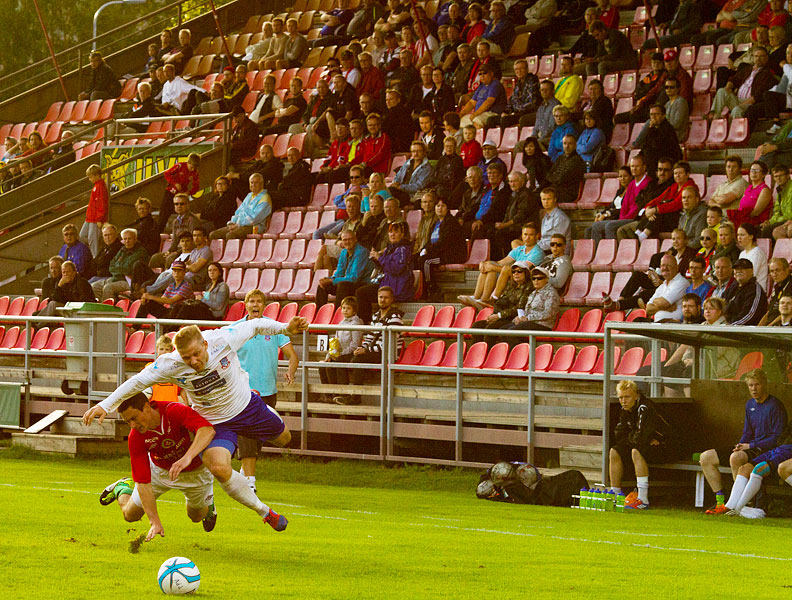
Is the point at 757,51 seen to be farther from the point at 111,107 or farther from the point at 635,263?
the point at 111,107

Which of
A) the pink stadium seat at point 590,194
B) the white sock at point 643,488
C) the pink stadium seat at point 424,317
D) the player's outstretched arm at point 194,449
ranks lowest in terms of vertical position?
the white sock at point 643,488

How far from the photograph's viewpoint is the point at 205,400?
944 centimetres

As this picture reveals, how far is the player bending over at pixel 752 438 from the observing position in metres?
12.0

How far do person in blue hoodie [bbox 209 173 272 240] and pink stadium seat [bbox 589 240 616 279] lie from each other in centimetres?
684

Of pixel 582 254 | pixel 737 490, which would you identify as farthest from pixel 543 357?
pixel 582 254

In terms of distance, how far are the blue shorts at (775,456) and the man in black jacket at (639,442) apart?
1.04 metres

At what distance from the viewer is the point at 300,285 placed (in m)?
19.9

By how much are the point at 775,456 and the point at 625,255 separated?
556 centimetres

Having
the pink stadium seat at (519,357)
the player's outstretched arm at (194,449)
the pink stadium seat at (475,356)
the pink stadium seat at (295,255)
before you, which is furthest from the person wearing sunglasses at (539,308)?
the player's outstretched arm at (194,449)

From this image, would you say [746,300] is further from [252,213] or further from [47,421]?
[252,213]

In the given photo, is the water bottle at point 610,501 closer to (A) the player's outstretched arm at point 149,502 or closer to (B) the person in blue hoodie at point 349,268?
(A) the player's outstretched arm at point 149,502

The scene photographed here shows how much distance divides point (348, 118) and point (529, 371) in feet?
30.8

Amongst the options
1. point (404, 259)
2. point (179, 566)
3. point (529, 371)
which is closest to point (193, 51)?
point (404, 259)

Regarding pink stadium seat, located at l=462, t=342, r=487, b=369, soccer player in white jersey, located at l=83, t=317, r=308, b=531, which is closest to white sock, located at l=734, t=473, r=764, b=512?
pink stadium seat, located at l=462, t=342, r=487, b=369
